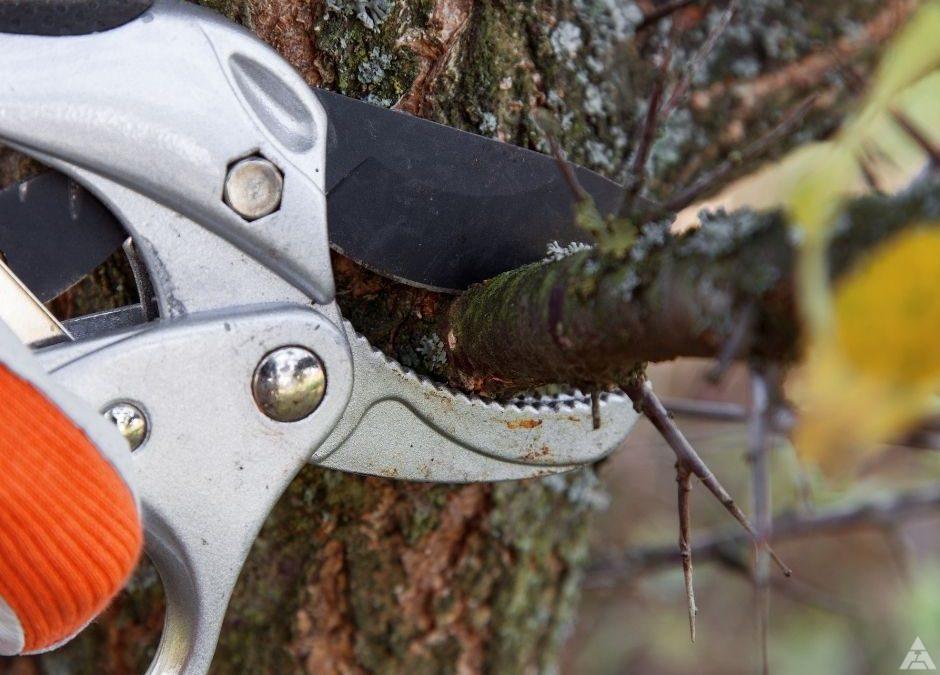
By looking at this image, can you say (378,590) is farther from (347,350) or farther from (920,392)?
(920,392)

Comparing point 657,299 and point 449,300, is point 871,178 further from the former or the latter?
point 449,300

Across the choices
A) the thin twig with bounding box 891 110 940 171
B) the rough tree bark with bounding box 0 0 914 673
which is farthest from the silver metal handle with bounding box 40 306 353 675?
the thin twig with bounding box 891 110 940 171

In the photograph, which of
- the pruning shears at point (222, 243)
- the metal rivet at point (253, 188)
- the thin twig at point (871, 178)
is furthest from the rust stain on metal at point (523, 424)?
the thin twig at point (871, 178)

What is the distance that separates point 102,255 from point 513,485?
1.31ft

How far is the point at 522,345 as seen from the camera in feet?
1.87

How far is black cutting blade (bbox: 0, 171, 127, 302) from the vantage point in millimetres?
607

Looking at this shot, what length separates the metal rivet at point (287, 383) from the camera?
24.1 inches

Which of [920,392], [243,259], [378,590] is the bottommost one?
[378,590]

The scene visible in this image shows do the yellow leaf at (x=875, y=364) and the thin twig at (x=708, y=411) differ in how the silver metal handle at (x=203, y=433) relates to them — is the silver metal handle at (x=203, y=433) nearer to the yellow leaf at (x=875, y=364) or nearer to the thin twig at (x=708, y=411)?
the yellow leaf at (x=875, y=364)

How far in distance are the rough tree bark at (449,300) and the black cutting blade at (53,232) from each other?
136 mm

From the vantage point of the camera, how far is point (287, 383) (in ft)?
2.02

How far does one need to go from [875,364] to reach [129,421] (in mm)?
432

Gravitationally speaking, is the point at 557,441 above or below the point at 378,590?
above

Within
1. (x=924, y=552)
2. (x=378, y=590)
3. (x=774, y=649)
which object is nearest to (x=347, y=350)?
(x=378, y=590)
